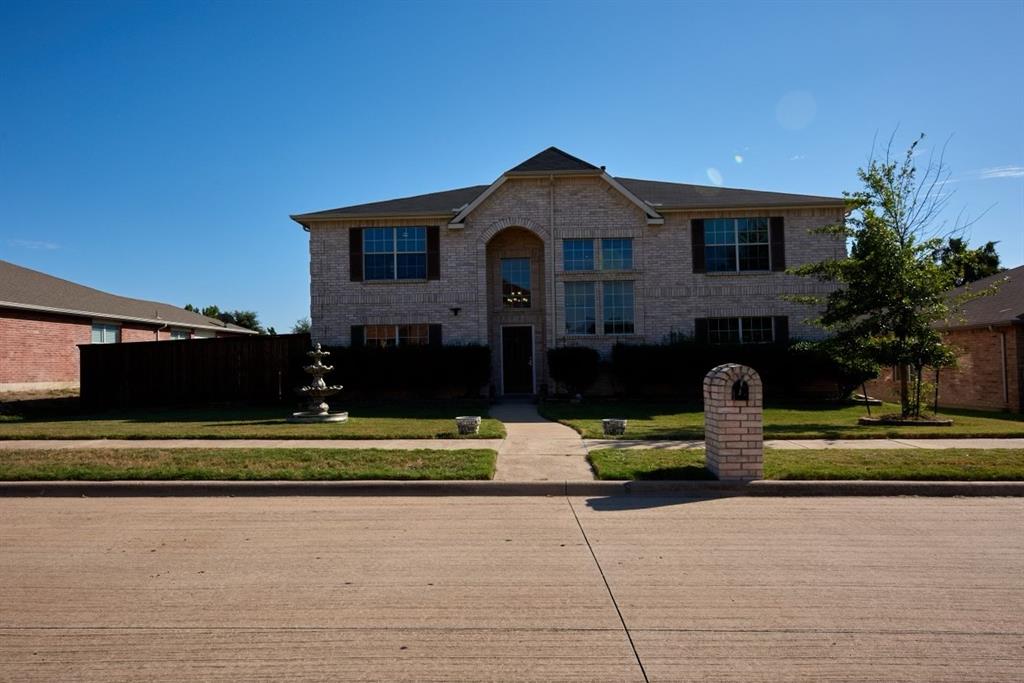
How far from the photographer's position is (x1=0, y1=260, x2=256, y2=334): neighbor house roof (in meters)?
25.1

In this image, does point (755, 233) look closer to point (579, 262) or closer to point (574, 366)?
point (579, 262)

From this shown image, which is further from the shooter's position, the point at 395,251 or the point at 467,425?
the point at 395,251

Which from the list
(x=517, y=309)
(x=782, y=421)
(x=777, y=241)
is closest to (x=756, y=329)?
(x=777, y=241)

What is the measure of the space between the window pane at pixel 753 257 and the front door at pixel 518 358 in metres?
7.35

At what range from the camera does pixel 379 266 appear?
2047 cm

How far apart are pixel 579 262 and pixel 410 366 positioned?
21.2 feet

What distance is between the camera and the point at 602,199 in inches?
800

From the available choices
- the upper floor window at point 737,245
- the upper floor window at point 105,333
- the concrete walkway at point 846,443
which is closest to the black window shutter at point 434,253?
the upper floor window at point 737,245

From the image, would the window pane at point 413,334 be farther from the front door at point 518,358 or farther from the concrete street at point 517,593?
the concrete street at point 517,593

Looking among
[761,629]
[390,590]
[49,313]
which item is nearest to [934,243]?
[761,629]

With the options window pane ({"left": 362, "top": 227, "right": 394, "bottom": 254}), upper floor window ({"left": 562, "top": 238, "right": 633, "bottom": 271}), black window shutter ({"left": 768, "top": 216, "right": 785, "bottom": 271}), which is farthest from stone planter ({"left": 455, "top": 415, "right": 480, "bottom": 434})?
black window shutter ({"left": 768, "top": 216, "right": 785, "bottom": 271})

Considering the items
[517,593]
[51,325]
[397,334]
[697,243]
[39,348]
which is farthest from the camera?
[51,325]

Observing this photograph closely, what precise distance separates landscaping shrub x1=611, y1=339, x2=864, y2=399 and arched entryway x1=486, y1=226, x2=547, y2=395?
10.1 ft

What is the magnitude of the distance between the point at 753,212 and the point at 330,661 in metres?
19.8
